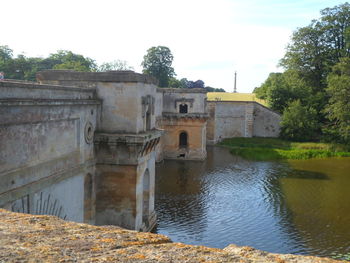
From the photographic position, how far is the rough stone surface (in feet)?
10.4

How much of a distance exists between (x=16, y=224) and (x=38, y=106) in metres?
7.19

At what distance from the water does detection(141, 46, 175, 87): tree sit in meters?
32.9

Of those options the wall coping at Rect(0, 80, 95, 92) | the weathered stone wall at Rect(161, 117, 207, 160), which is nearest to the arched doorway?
the weathered stone wall at Rect(161, 117, 207, 160)

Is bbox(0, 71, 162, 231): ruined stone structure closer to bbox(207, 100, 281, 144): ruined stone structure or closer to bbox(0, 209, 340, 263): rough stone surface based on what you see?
bbox(0, 209, 340, 263): rough stone surface

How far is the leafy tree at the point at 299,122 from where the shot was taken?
145 feet

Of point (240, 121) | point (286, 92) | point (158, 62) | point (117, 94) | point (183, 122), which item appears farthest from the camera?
point (158, 62)

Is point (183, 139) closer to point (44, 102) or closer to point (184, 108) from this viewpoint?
point (184, 108)

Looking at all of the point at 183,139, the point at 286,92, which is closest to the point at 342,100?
the point at 286,92

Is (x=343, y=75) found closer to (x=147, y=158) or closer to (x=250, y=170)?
(x=250, y=170)

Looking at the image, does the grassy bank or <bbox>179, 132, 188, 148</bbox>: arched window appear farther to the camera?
the grassy bank

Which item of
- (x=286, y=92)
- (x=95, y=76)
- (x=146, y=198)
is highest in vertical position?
(x=286, y=92)

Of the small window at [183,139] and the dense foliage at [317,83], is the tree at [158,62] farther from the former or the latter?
the small window at [183,139]

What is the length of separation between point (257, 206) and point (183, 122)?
16239mm

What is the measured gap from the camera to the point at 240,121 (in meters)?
47.8
